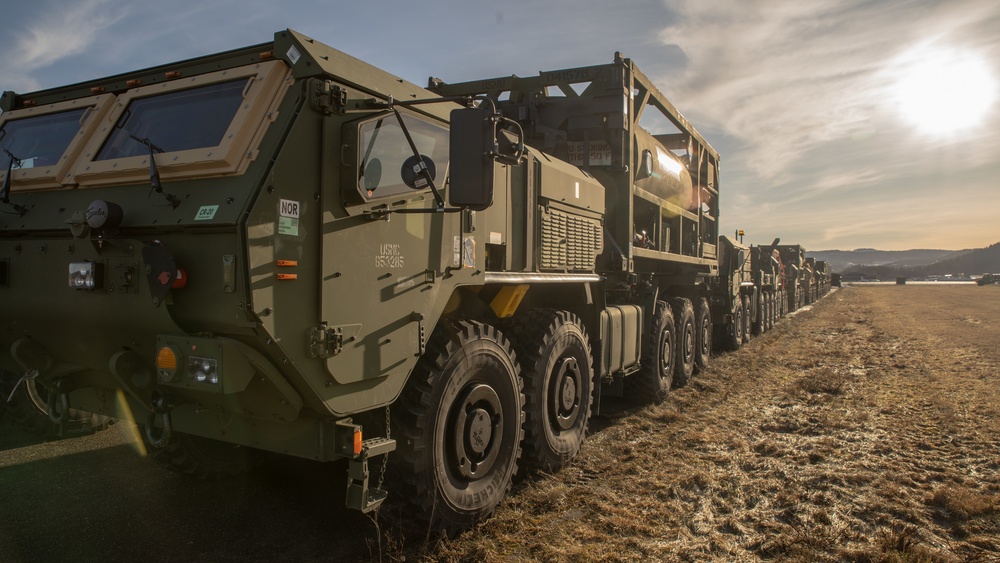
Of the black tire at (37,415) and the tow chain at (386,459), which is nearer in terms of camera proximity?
the tow chain at (386,459)

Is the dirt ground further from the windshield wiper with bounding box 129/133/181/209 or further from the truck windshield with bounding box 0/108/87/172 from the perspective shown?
the truck windshield with bounding box 0/108/87/172

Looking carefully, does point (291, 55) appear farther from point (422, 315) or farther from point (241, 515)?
point (241, 515)

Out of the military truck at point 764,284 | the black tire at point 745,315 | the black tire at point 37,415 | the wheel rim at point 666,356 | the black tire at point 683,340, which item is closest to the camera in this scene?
the black tire at point 37,415

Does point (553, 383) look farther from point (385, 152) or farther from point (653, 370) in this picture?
point (653, 370)

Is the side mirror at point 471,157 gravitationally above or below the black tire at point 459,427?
above

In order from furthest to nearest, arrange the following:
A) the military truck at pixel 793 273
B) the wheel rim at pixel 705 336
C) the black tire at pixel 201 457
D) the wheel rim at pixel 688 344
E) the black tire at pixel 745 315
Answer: the military truck at pixel 793 273 < the black tire at pixel 745 315 < the wheel rim at pixel 705 336 < the wheel rim at pixel 688 344 < the black tire at pixel 201 457

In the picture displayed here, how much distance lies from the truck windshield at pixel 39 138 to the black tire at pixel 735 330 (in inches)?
488

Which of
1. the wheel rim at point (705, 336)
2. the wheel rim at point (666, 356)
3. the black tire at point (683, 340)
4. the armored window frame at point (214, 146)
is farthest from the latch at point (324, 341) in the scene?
the wheel rim at point (705, 336)

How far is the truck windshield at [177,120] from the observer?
3516 millimetres

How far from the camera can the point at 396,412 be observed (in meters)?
3.92

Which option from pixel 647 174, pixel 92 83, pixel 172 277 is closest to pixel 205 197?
pixel 172 277

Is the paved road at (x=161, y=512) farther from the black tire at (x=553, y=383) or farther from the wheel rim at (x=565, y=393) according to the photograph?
the wheel rim at (x=565, y=393)

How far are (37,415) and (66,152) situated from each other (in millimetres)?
2555

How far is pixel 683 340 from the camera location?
31.6 ft
